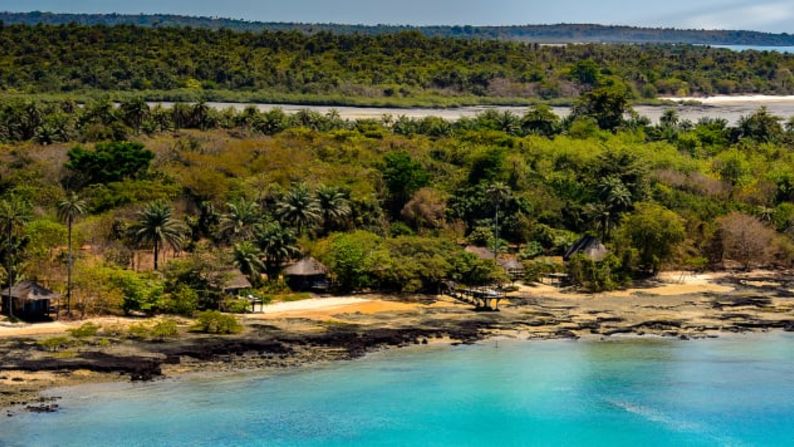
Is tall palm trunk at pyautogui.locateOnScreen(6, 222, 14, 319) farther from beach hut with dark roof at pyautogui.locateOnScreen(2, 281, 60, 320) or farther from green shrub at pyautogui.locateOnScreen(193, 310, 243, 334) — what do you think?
green shrub at pyautogui.locateOnScreen(193, 310, 243, 334)

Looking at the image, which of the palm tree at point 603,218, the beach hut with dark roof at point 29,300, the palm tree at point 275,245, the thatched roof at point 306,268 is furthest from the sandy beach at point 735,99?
the beach hut with dark roof at point 29,300

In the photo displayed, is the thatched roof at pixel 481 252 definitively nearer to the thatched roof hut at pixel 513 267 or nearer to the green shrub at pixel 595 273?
the thatched roof hut at pixel 513 267

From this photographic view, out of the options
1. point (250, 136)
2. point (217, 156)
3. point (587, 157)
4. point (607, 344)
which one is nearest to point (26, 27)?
point (250, 136)

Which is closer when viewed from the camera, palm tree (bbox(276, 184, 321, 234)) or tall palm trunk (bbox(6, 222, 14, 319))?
tall palm trunk (bbox(6, 222, 14, 319))

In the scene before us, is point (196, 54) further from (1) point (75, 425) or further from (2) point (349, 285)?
(1) point (75, 425)

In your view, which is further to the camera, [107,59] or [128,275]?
[107,59]

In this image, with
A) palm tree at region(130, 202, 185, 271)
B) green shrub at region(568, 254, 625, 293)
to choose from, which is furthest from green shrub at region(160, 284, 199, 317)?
green shrub at region(568, 254, 625, 293)
